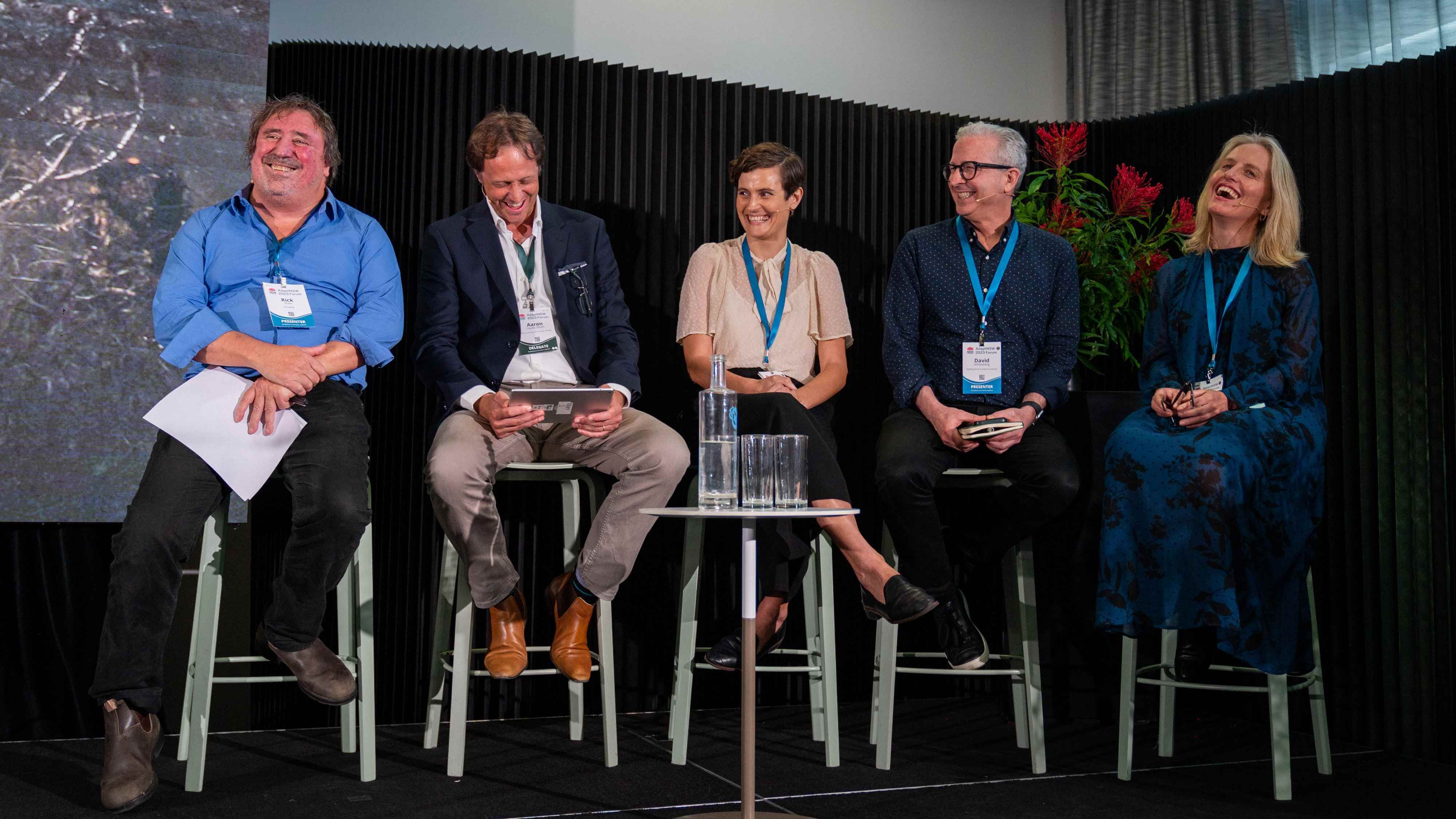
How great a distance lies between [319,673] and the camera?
2.72m

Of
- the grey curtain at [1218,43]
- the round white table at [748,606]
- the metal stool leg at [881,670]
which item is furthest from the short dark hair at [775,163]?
the grey curtain at [1218,43]

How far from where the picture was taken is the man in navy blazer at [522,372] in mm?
2939

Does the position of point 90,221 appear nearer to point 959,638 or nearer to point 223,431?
point 223,431

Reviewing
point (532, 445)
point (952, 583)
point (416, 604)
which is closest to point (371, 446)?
point (416, 604)

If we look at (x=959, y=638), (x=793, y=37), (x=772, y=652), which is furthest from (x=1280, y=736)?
(x=793, y=37)

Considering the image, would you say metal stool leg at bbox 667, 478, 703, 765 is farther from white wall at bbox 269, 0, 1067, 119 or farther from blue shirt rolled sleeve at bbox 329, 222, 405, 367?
white wall at bbox 269, 0, 1067, 119

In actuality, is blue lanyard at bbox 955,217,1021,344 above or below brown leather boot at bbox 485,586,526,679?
above

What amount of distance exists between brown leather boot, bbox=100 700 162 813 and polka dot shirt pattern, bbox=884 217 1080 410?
2.10 metres

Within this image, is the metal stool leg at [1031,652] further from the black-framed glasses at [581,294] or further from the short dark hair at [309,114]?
the short dark hair at [309,114]

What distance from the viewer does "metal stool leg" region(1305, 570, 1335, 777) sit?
3.03 meters

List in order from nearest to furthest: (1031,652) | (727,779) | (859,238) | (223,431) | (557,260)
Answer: (223,431)
(727,779)
(1031,652)
(557,260)
(859,238)

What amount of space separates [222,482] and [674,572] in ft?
5.30

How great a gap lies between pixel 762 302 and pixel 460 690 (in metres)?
1.45

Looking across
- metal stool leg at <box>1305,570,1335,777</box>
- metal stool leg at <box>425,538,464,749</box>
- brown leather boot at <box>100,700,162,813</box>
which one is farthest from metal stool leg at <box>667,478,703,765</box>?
metal stool leg at <box>1305,570,1335,777</box>
